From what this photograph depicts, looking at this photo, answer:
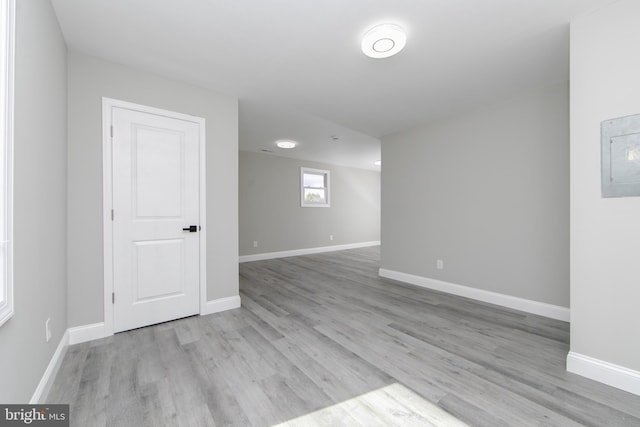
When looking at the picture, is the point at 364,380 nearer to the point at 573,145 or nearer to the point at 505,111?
the point at 573,145

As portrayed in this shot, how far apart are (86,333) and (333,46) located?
3.21 m

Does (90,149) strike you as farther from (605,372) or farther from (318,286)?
→ (605,372)

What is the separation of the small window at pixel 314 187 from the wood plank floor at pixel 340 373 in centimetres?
430

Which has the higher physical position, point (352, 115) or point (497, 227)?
point (352, 115)

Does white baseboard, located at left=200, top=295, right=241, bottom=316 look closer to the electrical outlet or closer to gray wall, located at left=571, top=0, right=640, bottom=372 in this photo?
the electrical outlet

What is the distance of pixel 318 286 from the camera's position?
12.7 feet

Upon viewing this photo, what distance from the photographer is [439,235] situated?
3.68 metres

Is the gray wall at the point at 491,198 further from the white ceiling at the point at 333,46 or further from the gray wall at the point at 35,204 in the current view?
the gray wall at the point at 35,204

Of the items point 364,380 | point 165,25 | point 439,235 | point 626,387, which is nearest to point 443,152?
point 439,235

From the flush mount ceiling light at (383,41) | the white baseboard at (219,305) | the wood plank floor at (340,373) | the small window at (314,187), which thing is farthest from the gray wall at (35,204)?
the small window at (314,187)

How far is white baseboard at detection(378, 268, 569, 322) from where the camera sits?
104 inches

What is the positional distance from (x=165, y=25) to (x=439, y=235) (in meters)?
3.80

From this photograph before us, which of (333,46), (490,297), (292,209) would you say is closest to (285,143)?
(292,209)

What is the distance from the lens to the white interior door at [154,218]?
2.34 m
